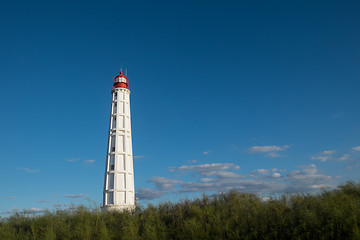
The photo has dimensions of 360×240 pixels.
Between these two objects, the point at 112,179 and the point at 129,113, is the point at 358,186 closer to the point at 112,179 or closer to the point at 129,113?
the point at 112,179

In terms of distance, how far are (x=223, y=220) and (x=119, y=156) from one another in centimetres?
2143

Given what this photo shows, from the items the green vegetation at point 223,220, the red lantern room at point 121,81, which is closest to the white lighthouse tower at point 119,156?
the red lantern room at point 121,81

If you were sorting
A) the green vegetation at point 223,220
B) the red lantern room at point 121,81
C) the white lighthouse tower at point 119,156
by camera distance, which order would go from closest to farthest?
1. the green vegetation at point 223,220
2. the white lighthouse tower at point 119,156
3. the red lantern room at point 121,81

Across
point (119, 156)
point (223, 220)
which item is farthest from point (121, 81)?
point (223, 220)

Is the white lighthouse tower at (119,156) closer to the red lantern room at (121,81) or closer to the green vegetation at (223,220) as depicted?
the red lantern room at (121,81)

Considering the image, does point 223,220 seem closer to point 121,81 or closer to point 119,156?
point 119,156

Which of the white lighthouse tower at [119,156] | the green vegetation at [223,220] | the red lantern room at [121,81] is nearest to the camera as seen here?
the green vegetation at [223,220]

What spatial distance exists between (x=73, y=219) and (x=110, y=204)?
13.4 metres

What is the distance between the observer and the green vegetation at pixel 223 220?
33.2 feet

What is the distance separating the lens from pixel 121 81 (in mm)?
35719

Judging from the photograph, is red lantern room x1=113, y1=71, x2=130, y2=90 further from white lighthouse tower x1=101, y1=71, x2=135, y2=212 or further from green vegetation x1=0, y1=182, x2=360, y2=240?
green vegetation x1=0, y1=182, x2=360, y2=240

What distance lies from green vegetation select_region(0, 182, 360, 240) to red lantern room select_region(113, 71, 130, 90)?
2077cm

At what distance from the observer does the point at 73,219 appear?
53.8 feet

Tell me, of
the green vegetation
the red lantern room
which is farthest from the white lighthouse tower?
the green vegetation
